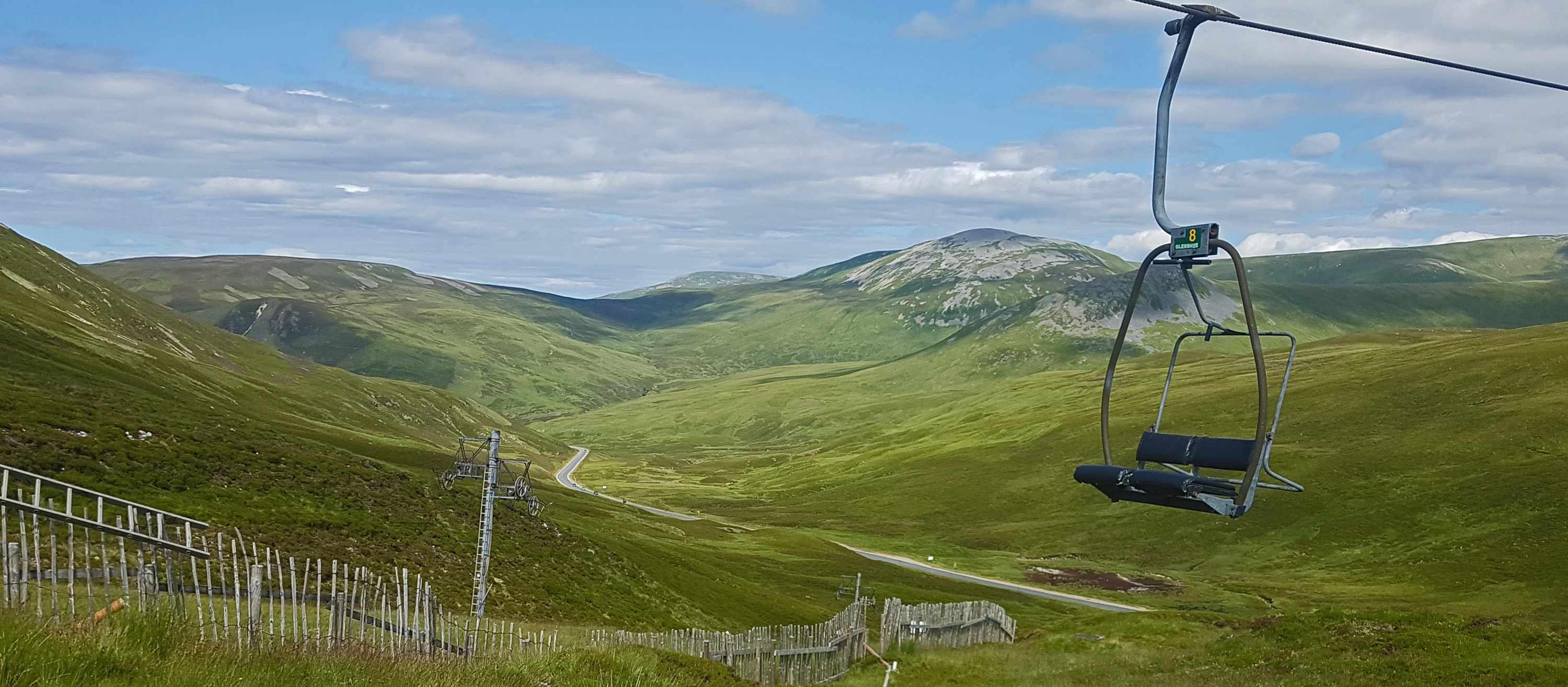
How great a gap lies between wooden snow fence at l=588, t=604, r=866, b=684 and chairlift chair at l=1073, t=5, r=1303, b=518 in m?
14.7

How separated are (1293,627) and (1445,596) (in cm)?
7576

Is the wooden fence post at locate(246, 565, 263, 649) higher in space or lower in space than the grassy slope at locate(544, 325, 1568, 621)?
higher

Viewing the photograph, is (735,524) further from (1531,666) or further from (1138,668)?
(1531,666)

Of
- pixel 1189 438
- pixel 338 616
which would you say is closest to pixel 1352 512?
pixel 1189 438

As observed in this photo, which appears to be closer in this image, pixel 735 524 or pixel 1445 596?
pixel 1445 596

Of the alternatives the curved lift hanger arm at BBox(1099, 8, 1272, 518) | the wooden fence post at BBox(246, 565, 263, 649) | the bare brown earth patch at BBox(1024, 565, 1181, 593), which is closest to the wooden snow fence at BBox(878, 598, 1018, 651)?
the curved lift hanger arm at BBox(1099, 8, 1272, 518)

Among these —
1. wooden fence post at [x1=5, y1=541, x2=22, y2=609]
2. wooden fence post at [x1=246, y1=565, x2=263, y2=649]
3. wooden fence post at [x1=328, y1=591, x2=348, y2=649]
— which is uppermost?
wooden fence post at [x1=5, y1=541, x2=22, y2=609]

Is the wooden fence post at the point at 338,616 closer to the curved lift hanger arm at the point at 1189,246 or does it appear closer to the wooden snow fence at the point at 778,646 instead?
the wooden snow fence at the point at 778,646

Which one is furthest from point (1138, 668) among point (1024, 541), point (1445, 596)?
point (1024, 541)

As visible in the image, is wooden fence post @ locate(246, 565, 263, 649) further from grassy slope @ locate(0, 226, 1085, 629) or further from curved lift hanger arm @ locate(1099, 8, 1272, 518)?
grassy slope @ locate(0, 226, 1085, 629)

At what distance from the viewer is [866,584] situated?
108 metres

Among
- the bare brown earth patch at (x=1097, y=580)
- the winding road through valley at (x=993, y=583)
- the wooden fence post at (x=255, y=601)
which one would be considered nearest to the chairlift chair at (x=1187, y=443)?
the wooden fence post at (x=255, y=601)

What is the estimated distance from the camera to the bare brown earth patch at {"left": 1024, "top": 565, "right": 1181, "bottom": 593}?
12206cm

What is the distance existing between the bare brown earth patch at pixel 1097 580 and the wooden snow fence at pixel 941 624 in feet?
195
